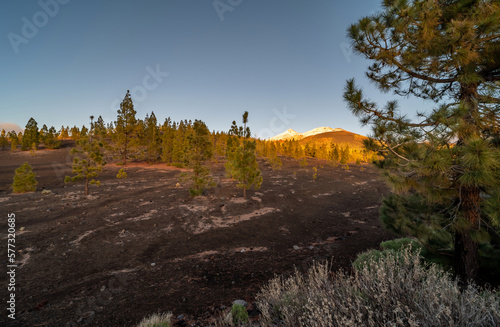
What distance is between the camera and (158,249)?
28.5 feet

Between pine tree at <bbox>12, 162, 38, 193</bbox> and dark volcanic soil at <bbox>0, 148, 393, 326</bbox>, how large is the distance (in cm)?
153

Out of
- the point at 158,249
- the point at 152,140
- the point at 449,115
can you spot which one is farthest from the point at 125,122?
the point at 449,115

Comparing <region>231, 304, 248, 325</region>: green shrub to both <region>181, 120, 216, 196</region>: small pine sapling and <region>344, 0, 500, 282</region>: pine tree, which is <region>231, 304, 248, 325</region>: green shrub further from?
<region>181, 120, 216, 196</region>: small pine sapling

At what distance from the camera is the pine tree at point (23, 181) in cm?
1800

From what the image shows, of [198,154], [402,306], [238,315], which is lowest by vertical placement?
[238,315]

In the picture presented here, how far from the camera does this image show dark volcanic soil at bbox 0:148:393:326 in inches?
212

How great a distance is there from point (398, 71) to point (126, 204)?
660 inches

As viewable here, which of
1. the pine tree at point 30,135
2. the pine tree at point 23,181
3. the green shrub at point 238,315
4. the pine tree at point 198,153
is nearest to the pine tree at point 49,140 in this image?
the pine tree at point 30,135

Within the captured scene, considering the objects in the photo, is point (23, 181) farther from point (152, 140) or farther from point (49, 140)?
point (49, 140)

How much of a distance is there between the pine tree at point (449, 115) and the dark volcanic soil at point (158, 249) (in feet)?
13.0

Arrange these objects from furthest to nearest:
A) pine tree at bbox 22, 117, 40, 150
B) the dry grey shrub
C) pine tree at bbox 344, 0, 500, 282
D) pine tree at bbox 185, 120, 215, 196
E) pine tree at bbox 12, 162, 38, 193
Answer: pine tree at bbox 22, 117, 40, 150
pine tree at bbox 12, 162, 38, 193
pine tree at bbox 185, 120, 215, 196
pine tree at bbox 344, 0, 500, 282
the dry grey shrub

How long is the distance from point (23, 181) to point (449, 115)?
2763cm

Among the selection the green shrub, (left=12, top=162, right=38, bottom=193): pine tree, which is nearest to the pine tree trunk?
the green shrub

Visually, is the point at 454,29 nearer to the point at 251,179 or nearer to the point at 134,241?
the point at 134,241
